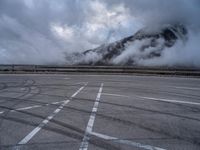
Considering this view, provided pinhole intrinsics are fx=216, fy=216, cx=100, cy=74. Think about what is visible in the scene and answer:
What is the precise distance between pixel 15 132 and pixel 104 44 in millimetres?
168098

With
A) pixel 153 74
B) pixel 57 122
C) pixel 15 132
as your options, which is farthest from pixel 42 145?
pixel 153 74

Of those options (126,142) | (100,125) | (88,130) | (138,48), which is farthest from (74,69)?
(138,48)

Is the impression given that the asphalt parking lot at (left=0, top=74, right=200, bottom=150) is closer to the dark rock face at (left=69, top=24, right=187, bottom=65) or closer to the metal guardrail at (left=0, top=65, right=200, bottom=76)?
the metal guardrail at (left=0, top=65, right=200, bottom=76)

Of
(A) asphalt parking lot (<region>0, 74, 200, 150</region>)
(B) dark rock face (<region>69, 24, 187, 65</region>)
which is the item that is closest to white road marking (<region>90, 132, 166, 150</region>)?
(A) asphalt parking lot (<region>0, 74, 200, 150</region>)

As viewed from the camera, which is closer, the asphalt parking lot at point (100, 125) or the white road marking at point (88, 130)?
the white road marking at point (88, 130)

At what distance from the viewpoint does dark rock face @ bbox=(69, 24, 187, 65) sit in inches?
4948

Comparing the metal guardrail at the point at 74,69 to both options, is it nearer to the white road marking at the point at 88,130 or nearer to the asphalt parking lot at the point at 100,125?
the asphalt parking lot at the point at 100,125

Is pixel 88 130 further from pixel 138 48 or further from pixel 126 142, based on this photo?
pixel 138 48

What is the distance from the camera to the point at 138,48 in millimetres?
136000

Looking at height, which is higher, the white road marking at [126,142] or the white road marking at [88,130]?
the white road marking at [126,142]

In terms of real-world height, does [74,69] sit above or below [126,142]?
below

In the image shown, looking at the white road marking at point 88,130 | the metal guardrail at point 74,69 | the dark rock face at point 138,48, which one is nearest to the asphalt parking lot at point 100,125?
the white road marking at point 88,130

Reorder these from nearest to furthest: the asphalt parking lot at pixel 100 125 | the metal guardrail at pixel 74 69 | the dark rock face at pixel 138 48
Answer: the asphalt parking lot at pixel 100 125
the metal guardrail at pixel 74 69
the dark rock face at pixel 138 48

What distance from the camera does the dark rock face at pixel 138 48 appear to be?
412ft
